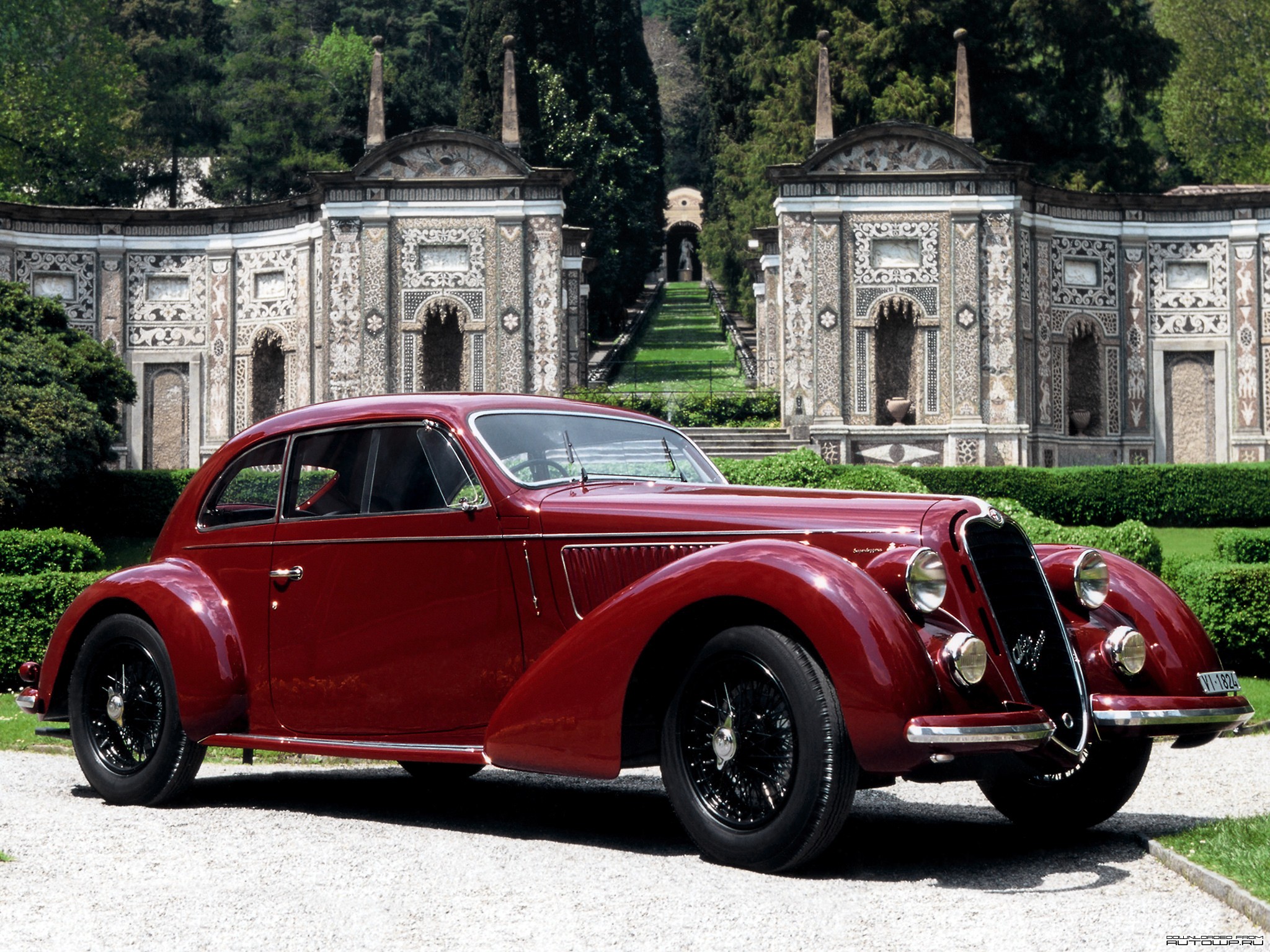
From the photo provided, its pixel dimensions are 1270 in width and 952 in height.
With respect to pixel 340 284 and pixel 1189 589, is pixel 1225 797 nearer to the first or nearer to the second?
pixel 1189 589

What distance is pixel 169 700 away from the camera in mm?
7246

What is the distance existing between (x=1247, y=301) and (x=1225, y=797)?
3137 centimetres

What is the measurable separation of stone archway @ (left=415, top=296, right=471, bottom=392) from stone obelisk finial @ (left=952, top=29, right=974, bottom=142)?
42.4 feet

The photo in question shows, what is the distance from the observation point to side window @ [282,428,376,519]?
23.1ft

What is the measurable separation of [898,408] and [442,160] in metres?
12.1

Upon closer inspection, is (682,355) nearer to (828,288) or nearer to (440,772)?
(828,288)

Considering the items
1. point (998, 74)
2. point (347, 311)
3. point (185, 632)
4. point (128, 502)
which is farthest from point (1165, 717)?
point (998, 74)

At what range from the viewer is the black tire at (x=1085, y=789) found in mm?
6340

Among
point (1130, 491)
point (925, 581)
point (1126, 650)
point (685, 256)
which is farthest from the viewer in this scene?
point (685, 256)

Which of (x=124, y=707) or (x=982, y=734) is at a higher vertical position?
Answer: (x=982, y=734)

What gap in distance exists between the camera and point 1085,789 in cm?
639

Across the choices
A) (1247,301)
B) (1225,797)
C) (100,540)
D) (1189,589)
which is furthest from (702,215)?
(1225,797)

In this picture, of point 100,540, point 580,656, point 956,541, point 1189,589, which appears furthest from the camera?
point 100,540

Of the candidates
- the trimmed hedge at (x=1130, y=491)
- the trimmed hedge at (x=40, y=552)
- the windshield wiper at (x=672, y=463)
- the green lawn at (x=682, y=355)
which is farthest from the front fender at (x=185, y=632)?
the green lawn at (x=682, y=355)
